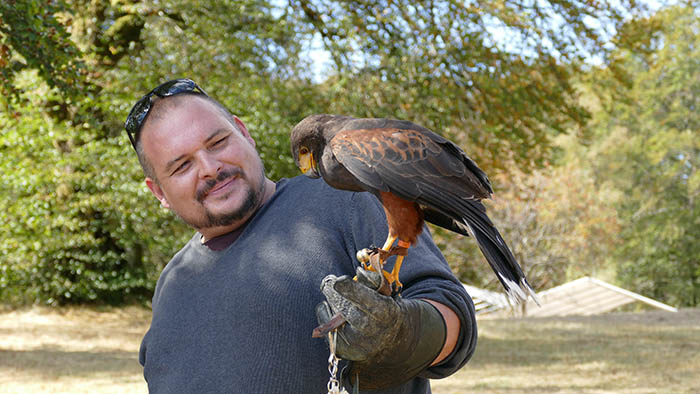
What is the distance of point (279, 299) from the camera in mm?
1789

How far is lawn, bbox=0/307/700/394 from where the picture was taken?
21.8 ft

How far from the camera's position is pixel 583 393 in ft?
20.3

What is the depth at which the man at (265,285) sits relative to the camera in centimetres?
147

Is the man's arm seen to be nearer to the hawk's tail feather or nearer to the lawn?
the hawk's tail feather

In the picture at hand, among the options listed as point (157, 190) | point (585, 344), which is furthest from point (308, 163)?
point (585, 344)

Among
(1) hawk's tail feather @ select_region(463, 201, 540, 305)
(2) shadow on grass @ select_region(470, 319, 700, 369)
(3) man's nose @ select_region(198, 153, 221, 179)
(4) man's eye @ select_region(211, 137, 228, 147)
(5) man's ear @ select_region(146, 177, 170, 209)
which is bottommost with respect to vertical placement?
(2) shadow on grass @ select_region(470, 319, 700, 369)

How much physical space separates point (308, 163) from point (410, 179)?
0.32 metres

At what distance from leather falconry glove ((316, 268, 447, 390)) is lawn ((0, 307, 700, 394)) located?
5204 millimetres

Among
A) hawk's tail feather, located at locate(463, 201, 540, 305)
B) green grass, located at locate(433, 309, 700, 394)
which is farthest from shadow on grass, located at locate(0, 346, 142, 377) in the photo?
hawk's tail feather, located at locate(463, 201, 540, 305)

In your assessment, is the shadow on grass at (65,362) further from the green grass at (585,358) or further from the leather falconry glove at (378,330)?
the leather falconry glove at (378,330)

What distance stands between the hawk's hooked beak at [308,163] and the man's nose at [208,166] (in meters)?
0.41

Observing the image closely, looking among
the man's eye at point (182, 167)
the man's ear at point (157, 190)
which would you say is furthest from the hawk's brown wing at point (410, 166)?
the man's ear at point (157, 190)

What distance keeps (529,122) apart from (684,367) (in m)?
4.82

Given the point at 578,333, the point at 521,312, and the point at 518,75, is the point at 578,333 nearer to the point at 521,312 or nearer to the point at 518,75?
the point at 518,75
